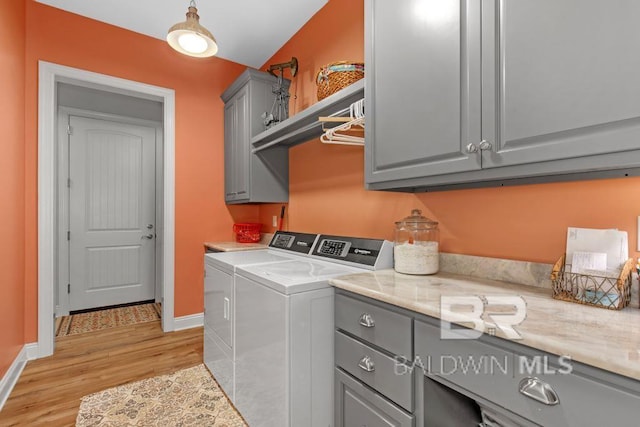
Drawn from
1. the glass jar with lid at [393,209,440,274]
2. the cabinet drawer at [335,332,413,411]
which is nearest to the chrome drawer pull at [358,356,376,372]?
the cabinet drawer at [335,332,413,411]

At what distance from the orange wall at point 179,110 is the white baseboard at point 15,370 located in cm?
9

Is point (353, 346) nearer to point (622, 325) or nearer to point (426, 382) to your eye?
point (426, 382)

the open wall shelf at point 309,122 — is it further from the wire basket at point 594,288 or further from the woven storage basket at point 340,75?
the wire basket at point 594,288

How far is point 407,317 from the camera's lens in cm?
104

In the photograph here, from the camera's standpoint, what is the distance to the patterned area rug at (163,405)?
172 cm

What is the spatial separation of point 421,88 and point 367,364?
3.67 feet

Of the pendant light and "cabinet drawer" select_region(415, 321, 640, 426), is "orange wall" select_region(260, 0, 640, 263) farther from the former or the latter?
the pendant light

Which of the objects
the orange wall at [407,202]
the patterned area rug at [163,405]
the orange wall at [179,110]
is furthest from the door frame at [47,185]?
the orange wall at [407,202]

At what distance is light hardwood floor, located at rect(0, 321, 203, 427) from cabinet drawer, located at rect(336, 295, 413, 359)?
66.2 inches

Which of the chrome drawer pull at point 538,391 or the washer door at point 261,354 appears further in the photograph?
the washer door at point 261,354

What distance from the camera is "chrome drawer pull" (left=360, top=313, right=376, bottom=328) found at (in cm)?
117

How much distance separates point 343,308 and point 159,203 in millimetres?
3495

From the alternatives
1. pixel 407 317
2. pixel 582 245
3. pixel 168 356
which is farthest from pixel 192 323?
pixel 582 245
